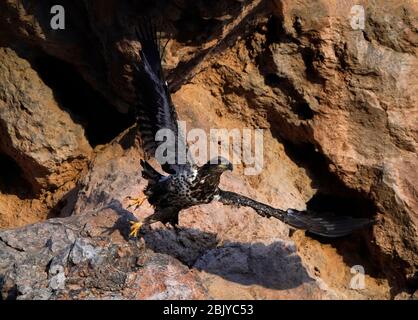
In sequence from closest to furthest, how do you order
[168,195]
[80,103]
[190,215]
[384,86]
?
[168,195], [190,215], [384,86], [80,103]

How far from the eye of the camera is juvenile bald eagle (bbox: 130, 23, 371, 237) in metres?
5.97

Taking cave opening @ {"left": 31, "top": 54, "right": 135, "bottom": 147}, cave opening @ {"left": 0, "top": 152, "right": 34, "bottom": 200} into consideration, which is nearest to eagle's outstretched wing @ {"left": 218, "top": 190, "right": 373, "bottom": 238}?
cave opening @ {"left": 31, "top": 54, "right": 135, "bottom": 147}

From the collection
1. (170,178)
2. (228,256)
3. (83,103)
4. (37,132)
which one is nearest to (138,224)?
(170,178)

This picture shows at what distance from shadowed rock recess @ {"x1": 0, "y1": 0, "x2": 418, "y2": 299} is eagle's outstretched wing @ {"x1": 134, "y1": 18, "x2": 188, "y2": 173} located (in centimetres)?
48

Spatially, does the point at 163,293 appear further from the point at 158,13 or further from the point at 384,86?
the point at 384,86

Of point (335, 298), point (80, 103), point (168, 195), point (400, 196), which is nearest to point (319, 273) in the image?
point (335, 298)

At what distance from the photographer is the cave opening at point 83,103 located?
7.71m

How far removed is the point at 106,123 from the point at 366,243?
302 cm

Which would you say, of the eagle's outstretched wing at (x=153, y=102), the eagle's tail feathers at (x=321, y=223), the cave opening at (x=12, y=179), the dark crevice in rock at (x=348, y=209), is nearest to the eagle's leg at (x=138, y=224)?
the eagle's outstretched wing at (x=153, y=102)

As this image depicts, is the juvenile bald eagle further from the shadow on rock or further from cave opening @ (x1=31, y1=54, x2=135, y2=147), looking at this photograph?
cave opening @ (x1=31, y1=54, x2=135, y2=147)

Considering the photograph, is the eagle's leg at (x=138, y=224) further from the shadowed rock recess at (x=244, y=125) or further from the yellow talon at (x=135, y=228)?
the shadowed rock recess at (x=244, y=125)

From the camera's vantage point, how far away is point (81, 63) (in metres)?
7.37

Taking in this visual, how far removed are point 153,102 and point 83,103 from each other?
206cm

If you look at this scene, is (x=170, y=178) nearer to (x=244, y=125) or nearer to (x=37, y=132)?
(x=244, y=125)
